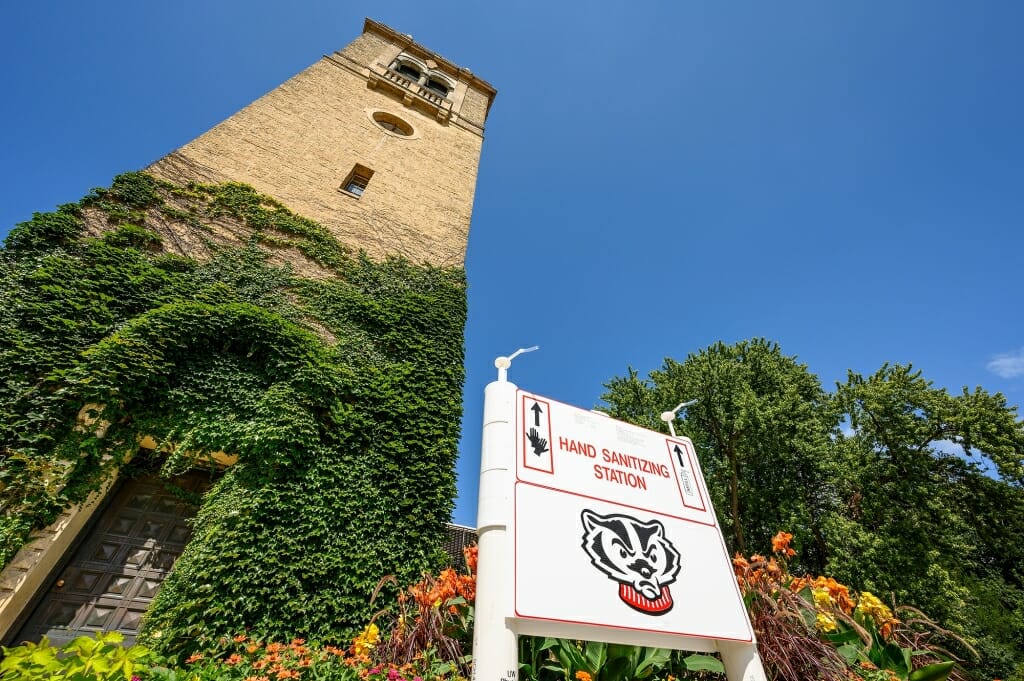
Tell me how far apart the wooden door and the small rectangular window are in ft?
24.5

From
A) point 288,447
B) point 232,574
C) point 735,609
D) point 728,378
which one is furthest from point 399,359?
point 728,378

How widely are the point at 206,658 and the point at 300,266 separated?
5729 mm

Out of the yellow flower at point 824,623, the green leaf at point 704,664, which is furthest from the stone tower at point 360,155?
the yellow flower at point 824,623

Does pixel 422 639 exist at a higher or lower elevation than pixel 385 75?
lower

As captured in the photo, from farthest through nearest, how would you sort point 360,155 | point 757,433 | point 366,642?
point 757,433 < point 360,155 < point 366,642

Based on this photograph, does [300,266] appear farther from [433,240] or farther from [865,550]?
[865,550]

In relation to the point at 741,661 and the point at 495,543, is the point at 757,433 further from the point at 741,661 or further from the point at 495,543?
the point at 495,543

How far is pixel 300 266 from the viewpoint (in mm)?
7398

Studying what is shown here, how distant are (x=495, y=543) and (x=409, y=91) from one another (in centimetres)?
1511

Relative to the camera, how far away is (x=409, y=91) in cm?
1370

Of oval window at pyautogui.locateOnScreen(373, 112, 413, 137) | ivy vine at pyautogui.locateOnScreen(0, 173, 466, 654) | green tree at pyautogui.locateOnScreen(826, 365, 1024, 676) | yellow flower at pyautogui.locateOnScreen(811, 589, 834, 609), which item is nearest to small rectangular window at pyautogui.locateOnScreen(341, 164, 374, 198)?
oval window at pyautogui.locateOnScreen(373, 112, 413, 137)

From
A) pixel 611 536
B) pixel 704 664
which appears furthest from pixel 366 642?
pixel 704 664

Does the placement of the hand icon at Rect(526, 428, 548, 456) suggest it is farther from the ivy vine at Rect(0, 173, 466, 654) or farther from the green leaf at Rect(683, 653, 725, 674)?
the ivy vine at Rect(0, 173, 466, 654)

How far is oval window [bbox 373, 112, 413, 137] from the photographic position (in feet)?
42.1
